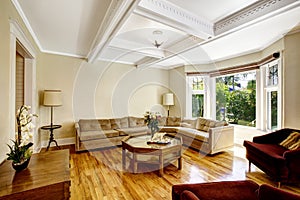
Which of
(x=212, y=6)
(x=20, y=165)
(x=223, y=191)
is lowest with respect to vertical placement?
(x=223, y=191)

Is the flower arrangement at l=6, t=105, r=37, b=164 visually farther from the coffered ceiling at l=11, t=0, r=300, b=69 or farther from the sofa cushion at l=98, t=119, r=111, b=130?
the sofa cushion at l=98, t=119, r=111, b=130

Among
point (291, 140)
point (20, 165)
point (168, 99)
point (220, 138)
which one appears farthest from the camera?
point (168, 99)

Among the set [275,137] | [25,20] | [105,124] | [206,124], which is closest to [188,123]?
[206,124]

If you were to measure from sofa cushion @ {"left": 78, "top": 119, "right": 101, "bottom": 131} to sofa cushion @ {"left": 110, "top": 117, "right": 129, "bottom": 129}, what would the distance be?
420 millimetres

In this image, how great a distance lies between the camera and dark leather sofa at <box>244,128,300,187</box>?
2.33 metres

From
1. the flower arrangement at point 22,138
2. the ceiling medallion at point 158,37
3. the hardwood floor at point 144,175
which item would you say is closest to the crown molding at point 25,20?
the flower arrangement at point 22,138

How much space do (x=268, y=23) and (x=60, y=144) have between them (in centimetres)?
535

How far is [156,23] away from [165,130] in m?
3.05

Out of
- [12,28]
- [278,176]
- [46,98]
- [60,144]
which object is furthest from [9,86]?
[278,176]

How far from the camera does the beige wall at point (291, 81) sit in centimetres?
305

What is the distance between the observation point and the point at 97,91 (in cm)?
501

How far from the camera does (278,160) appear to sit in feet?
7.70

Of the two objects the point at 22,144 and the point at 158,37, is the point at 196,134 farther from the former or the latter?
the point at 22,144

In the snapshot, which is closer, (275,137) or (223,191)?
(223,191)
